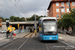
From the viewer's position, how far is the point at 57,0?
62.6m

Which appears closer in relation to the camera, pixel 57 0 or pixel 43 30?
pixel 43 30

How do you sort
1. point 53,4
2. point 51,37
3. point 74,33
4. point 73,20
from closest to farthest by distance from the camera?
point 51,37 < point 73,20 < point 74,33 < point 53,4

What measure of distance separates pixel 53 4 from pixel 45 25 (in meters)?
49.9

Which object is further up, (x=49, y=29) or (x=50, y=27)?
(x=50, y=27)

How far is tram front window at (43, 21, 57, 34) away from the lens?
46.3 feet

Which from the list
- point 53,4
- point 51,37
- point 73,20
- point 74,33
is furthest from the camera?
point 53,4

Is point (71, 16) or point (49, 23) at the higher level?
point (71, 16)

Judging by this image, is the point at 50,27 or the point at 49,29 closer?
the point at 49,29

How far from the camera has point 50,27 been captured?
47.0ft


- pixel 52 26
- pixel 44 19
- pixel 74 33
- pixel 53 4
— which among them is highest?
pixel 53 4

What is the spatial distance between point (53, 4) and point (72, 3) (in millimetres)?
11035

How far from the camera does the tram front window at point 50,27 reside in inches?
556

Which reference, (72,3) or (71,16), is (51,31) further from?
(72,3)

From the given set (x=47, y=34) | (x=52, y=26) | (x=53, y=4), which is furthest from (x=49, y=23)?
(x=53, y=4)
